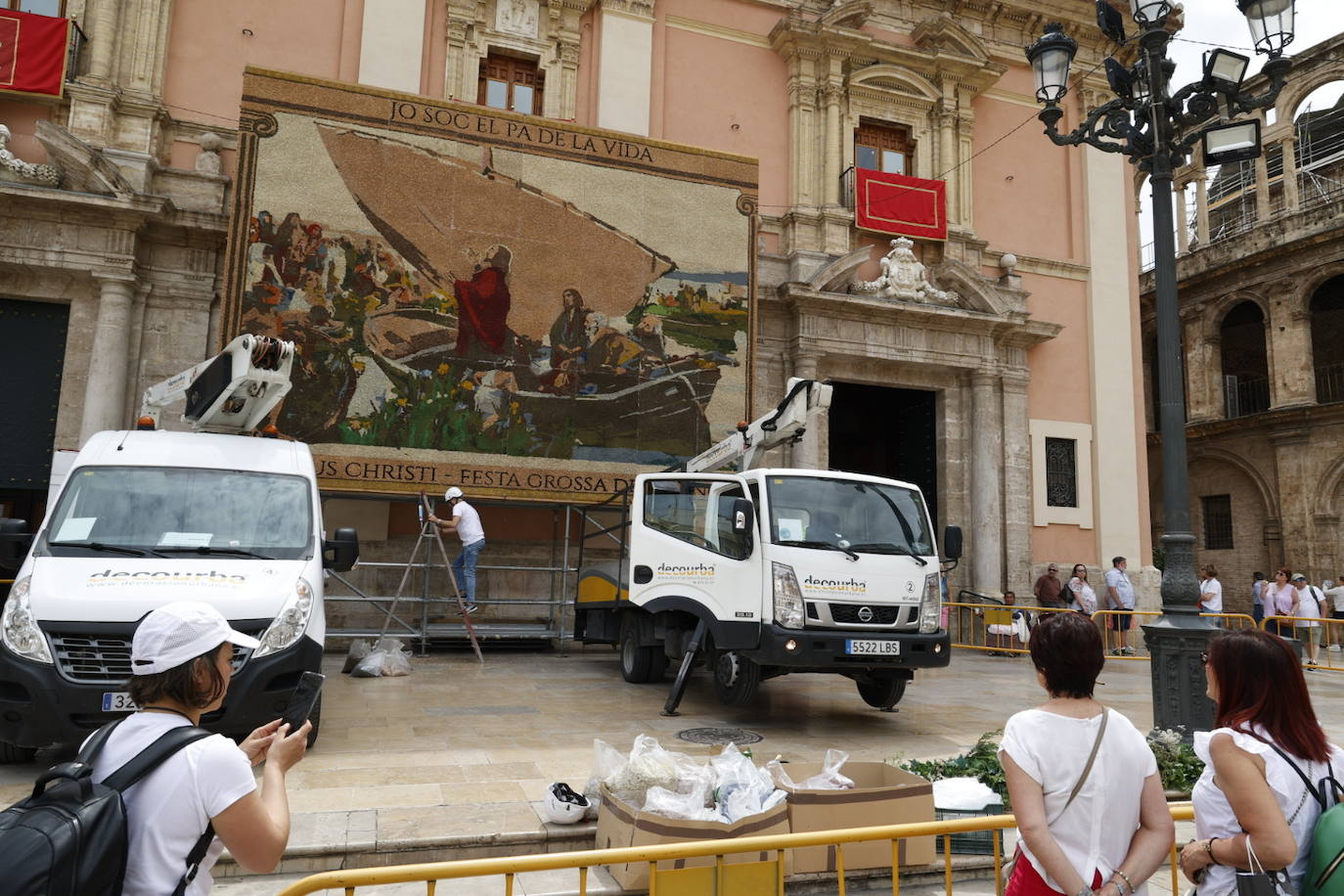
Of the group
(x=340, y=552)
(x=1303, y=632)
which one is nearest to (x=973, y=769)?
(x=340, y=552)

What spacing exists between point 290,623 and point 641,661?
195 inches

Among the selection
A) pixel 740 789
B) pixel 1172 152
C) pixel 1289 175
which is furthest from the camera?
pixel 1289 175

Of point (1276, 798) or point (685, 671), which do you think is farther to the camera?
point (685, 671)

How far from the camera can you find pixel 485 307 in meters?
13.8

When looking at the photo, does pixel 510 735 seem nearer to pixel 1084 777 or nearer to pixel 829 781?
pixel 829 781

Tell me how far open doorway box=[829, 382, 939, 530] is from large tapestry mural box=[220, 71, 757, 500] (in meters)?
5.37

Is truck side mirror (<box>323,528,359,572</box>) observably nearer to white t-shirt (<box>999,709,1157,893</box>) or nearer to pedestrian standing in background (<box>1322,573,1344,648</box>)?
white t-shirt (<box>999,709,1157,893</box>)

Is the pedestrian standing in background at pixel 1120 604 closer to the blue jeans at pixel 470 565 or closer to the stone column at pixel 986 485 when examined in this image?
the stone column at pixel 986 485

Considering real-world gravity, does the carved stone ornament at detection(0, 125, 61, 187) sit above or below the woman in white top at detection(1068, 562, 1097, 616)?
above

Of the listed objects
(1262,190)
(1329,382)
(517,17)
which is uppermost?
(1262,190)

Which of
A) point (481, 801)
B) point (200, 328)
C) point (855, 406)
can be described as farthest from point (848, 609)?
point (855, 406)

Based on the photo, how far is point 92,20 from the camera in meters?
13.8

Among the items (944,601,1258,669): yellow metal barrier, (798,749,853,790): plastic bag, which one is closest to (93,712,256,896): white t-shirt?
(798,749,853,790): plastic bag

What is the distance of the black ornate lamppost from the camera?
6711mm
